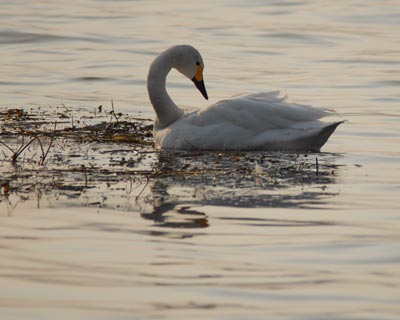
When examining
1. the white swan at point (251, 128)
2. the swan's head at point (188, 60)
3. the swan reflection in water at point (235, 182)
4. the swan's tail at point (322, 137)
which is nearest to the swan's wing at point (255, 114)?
the white swan at point (251, 128)

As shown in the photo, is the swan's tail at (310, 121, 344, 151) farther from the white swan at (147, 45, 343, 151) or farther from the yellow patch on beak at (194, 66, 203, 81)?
the yellow patch on beak at (194, 66, 203, 81)

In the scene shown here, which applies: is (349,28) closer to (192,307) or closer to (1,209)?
(1,209)

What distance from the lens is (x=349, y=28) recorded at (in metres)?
23.7

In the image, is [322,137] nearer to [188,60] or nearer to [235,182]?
[188,60]

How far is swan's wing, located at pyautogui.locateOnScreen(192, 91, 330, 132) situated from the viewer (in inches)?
485

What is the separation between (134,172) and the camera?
35.4ft

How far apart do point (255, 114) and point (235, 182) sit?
80.3 inches

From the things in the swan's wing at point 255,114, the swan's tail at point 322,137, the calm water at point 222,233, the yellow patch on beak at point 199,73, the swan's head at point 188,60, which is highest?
the swan's head at point 188,60

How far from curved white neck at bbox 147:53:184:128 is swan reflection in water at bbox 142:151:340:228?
857 millimetres

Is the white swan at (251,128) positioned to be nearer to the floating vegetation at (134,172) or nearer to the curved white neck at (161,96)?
the floating vegetation at (134,172)

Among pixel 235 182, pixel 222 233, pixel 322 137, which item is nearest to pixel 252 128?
pixel 322 137

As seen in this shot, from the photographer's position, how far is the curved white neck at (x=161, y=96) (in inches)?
515

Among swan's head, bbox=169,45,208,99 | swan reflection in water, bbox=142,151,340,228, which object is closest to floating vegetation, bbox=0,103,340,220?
swan reflection in water, bbox=142,151,340,228

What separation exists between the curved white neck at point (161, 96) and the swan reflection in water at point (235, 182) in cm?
86
